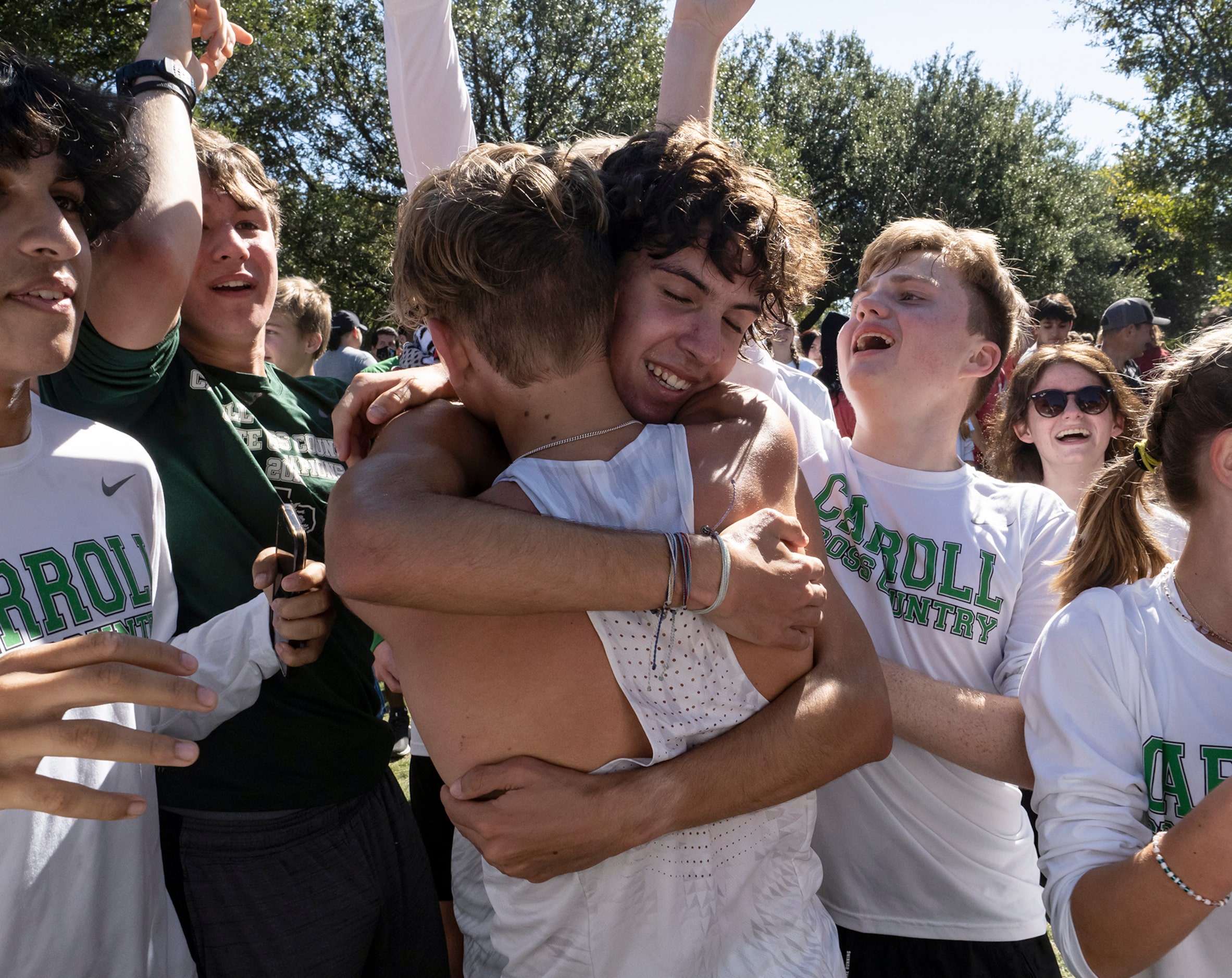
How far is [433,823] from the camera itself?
11.1ft

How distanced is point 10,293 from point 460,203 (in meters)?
0.85

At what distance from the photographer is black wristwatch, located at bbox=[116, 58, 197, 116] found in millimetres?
2184

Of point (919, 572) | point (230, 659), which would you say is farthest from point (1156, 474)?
point (230, 659)

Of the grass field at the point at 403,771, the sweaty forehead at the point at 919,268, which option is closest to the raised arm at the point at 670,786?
the sweaty forehead at the point at 919,268

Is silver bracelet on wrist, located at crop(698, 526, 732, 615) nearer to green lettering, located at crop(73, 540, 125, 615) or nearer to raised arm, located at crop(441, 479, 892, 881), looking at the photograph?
raised arm, located at crop(441, 479, 892, 881)

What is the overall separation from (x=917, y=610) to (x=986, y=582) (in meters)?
0.20

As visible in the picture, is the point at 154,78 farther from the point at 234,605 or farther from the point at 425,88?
the point at 234,605

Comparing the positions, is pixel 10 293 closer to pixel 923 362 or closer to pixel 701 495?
pixel 701 495

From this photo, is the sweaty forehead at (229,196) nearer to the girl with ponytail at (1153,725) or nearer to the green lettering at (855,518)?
the green lettering at (855,518)

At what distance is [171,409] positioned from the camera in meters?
2.21

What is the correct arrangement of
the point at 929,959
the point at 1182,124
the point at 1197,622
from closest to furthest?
the point at 1197,622 → the point at 929,959 → the point at 1182,124

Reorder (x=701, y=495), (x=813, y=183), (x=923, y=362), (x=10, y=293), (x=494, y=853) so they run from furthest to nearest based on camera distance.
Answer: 1. (x=813, y=183)
2. (x=923, y=362)
3. (x=10, y=293)
4. (x=701, y=495)
5. (x=494, y=853)

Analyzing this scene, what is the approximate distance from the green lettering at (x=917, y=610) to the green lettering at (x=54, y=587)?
1812 millimetres

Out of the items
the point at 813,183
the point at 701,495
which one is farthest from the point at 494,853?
the point at 813,183
